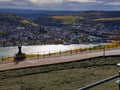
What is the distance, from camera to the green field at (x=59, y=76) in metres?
18.5

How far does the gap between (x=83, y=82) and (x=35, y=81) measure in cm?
282

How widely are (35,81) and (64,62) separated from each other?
8.00 metres

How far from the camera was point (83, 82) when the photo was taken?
18984 millimetres

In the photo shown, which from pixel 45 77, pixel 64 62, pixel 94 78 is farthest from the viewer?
pixel 64 62

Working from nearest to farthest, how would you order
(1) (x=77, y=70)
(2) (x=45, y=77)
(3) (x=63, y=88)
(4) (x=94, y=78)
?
(3) (x=63, y=88) < (4) (x=94, y=78) < (2) (x=45, y=77) < (1) (x=77, y=70)

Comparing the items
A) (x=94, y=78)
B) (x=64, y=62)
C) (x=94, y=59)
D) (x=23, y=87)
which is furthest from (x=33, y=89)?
(x=94, y=59)

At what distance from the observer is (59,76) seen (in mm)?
21516

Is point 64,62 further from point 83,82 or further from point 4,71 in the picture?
point 83,82

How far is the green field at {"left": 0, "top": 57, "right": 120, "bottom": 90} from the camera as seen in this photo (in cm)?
1850

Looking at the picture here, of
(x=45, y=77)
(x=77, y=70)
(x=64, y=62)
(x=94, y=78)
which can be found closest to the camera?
(x=94, y=78)

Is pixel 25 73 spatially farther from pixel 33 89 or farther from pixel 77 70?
pixel 33 89

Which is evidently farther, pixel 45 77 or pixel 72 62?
pixel 72 62

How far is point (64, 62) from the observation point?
2805 centimetres

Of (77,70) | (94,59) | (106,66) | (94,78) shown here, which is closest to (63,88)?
(94,78)
